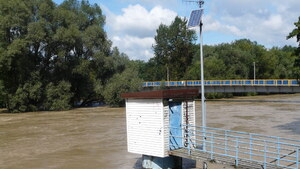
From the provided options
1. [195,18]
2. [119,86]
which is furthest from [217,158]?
[119,86]

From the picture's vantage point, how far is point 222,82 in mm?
63125

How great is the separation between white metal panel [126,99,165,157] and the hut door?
55 cm

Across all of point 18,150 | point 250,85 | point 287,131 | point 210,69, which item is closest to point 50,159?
point 18,150

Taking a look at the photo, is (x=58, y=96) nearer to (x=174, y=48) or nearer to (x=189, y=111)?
(x=189, y=111)

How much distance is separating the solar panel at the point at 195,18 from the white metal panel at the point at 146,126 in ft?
11.9

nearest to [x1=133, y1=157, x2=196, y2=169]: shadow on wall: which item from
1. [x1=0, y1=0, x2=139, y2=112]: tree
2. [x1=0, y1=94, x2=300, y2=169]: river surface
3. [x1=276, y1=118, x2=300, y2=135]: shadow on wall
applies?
[x1=0, y1=94, x2=300, y2=169]: river surface

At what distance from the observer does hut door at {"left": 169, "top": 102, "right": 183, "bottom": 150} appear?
13312 millimetres

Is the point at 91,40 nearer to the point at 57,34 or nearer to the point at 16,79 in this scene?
the point at 57,34

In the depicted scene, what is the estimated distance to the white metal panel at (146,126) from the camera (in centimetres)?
1298

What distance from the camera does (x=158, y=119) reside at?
42.7 feet

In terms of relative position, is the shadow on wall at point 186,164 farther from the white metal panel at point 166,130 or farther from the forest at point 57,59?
the forest at point 57,59

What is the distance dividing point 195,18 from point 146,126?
4.96 metres

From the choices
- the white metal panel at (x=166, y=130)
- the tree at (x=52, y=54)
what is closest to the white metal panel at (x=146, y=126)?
the white metal panel at (x=166, y=130)

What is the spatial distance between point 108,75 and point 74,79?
5644mm
